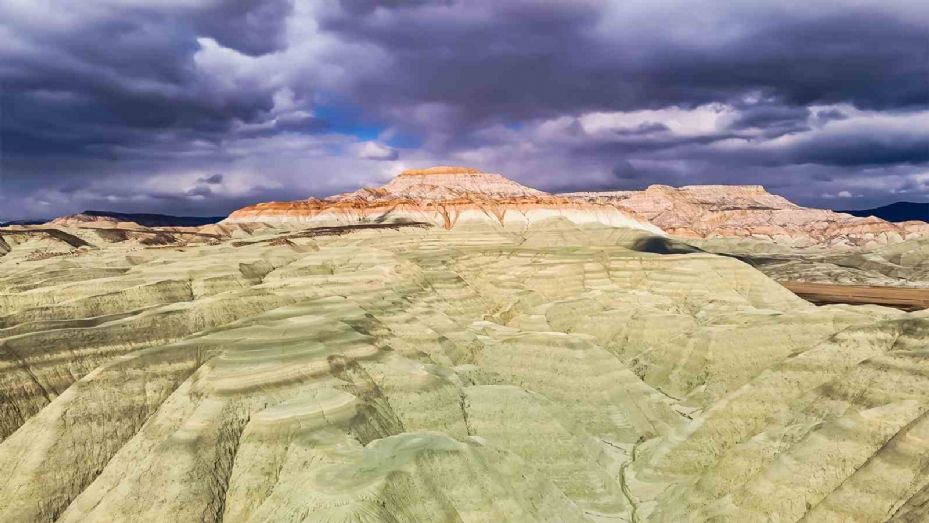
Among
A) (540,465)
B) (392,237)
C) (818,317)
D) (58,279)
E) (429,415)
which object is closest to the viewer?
(540,465)

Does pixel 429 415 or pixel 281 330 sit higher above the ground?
pixel 281 330

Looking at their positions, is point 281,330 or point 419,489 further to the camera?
point 281,330

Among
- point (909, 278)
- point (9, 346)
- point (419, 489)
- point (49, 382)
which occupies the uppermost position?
point (9, 346)

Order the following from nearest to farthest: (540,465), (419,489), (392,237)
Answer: (419,489) → (540,465) → (392,237)

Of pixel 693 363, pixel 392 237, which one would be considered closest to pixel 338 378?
pixel 693 363

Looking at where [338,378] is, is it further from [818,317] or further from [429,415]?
[818,317]

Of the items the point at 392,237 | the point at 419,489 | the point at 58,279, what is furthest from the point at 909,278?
the point at 58,279

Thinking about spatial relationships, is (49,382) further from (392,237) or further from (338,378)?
(392,237)
